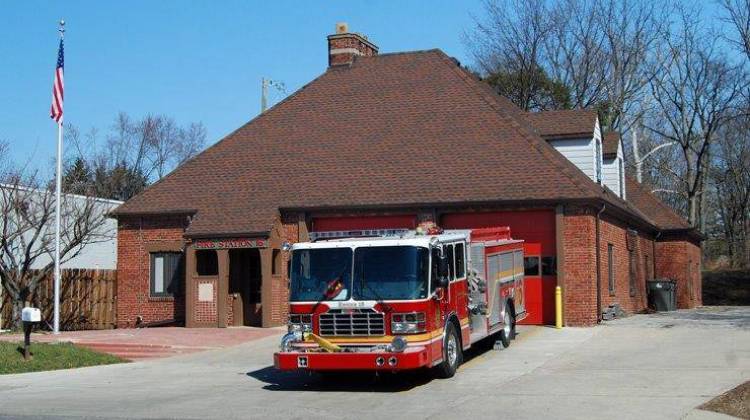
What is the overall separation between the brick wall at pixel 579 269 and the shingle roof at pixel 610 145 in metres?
7.81

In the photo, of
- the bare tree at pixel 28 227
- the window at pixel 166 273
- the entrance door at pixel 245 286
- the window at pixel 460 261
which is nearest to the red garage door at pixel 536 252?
the entrance door at pixel 245 286

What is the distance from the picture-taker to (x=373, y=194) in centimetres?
2622

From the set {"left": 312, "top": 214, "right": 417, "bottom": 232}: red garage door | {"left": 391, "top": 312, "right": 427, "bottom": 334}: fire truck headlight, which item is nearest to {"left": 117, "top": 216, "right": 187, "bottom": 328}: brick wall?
{"left": 312, "top": 214, "right": 417, "bottom": 232}: red garage door

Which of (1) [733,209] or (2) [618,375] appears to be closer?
(2) [618,375]

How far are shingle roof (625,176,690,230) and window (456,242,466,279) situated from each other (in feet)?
69.3

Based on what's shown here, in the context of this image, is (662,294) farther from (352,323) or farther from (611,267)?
(352,323)

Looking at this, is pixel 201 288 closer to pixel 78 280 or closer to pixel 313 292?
pixel 78 280

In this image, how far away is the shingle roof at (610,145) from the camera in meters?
32.0

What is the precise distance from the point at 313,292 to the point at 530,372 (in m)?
4.16

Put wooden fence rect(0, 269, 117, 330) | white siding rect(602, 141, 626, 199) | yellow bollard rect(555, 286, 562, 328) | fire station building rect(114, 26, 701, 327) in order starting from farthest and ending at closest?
white siding rect(602, 141, 626, 199), wooden fence rect(0, 269, 117, 330), fire station building rect(114, 26, 701, 327), yellow bollard rect(555, 286, 562, 328)

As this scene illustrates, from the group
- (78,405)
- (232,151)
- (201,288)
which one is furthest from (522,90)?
(78,405)

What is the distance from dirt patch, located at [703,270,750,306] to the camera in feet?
164

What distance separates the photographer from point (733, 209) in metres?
62.2

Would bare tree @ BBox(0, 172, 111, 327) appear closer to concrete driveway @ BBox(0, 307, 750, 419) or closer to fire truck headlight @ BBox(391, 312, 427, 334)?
concrete driveway @ BBox(0, 307, 750, 419)
